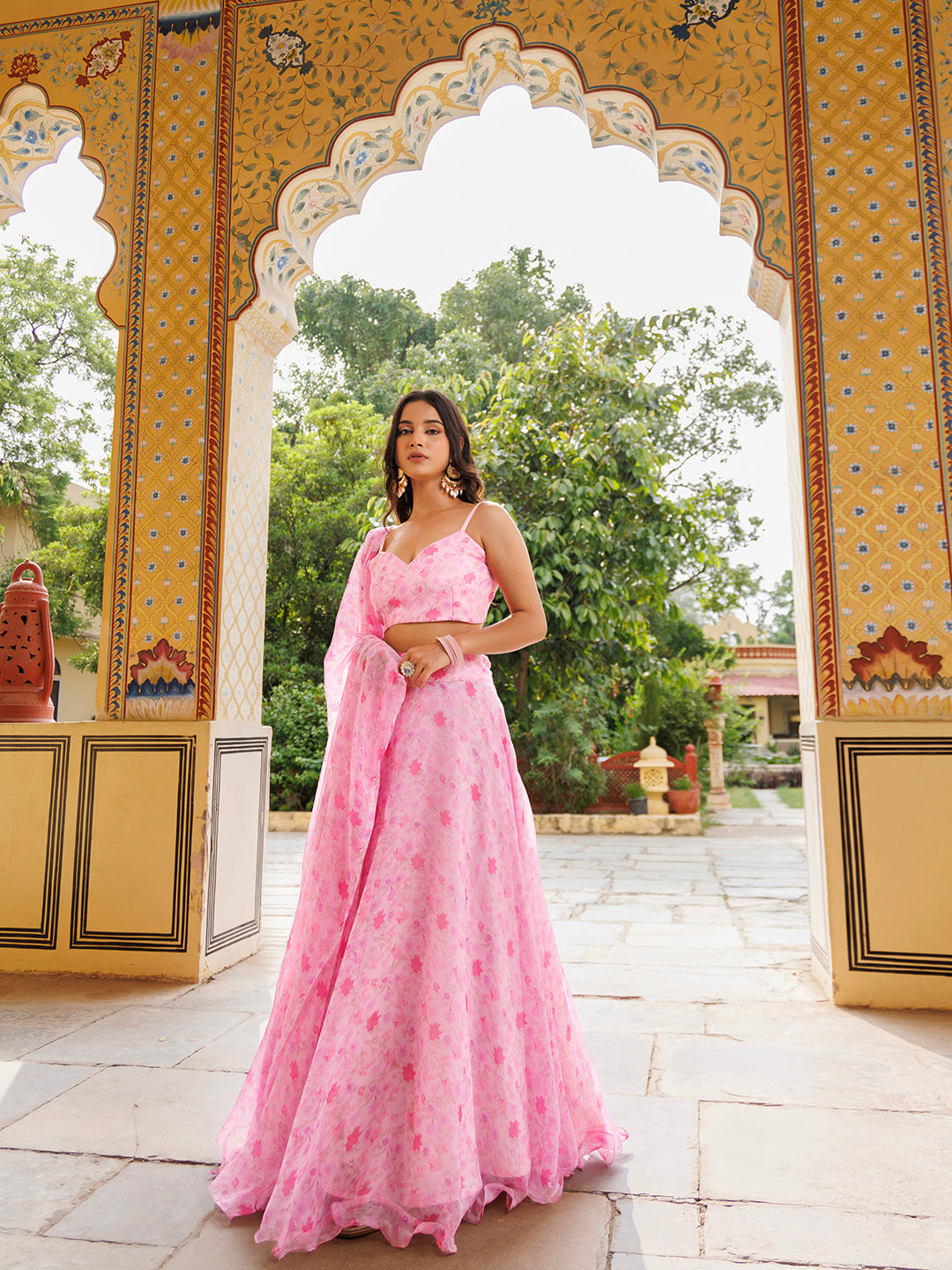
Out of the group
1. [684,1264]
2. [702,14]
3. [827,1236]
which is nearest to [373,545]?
[684,1264]

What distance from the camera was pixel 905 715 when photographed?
311 cm

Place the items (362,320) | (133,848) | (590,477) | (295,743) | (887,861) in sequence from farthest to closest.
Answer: (362,320), (295,743), (590,477), (133,848), (887,861)

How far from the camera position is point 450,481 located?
2105 mm

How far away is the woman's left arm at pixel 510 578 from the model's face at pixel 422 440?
6.2 inches

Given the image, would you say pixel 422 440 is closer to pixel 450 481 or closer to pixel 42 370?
pixel 450 481

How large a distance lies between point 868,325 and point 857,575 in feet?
3.03

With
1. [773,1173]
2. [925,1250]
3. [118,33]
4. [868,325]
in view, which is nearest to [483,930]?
[773,1173]

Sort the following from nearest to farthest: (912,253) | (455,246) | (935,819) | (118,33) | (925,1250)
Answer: (925,1250), (935,819), (912,253), (118,33), (455,246)

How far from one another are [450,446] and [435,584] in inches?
13.6

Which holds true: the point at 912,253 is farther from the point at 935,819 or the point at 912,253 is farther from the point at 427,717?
the point at 427,717

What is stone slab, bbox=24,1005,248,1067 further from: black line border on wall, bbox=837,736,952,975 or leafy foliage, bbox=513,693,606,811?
leafy foliage, bbox=513,693,606,811

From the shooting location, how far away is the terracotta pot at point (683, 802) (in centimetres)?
948

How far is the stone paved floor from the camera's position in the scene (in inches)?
61.5

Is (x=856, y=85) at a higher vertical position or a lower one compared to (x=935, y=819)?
higher
